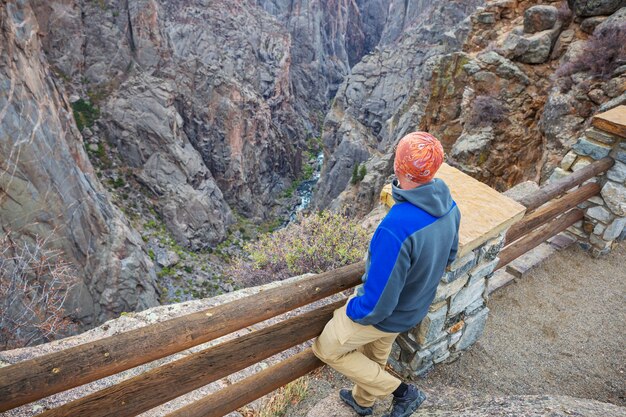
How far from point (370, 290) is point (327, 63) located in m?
113

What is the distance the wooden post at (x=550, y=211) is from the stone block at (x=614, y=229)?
488 mm

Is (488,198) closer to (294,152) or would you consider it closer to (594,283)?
(594,283)

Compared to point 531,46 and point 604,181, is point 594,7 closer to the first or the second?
point 531,46

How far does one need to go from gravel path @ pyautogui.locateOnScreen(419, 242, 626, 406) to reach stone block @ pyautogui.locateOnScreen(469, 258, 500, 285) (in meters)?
0.99

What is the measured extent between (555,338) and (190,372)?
Result: 161 inches

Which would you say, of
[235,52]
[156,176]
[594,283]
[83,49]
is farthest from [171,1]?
[594,283]

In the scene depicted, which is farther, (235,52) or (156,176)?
(235,52)

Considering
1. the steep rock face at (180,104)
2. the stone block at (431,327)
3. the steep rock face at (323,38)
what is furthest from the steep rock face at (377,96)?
the stone block at (431,327)

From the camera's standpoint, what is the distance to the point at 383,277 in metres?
2.57

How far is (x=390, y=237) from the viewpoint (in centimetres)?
250

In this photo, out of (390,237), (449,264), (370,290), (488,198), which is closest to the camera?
(390,237)

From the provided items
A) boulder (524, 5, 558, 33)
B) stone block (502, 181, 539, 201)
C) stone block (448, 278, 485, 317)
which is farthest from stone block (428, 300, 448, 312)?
boulder (524, 5, 558, 33)

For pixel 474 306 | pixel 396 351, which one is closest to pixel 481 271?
pixel 474 306

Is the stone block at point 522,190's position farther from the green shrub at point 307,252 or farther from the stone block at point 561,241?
the green shrub at point 307,252
